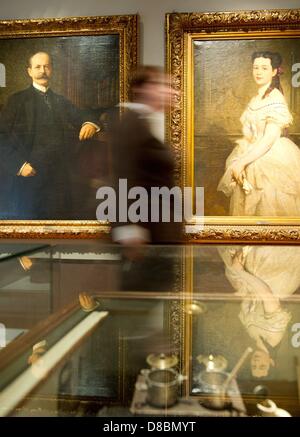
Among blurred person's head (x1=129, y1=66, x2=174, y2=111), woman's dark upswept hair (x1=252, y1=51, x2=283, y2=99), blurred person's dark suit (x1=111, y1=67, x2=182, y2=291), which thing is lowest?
blurred person's dark suit (x1=111, y1=67, x2=182, y2=291)

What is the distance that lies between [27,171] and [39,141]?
0.26 meters

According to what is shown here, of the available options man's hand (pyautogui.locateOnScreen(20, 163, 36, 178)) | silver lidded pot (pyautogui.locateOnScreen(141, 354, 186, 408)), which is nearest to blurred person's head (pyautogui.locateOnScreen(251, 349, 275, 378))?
silver lidded pot (pyautogui.locateOnScreen(141, 354, 186, 408))

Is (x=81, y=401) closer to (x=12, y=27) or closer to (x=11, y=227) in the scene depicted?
(x=11, y=227)

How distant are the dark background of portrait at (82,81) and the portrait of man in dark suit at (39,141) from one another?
0.05 meters

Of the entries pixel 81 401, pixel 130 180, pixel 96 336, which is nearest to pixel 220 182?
Result: pixel 130 180

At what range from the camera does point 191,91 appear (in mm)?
3164

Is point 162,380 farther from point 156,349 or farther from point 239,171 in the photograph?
point 239,171

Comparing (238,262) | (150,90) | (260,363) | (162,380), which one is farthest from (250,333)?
(150,90)

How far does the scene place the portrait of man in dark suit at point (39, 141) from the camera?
3.30 meters

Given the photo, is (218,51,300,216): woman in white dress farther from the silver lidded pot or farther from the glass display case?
the silver lidded pot

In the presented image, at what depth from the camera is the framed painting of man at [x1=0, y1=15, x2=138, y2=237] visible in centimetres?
324

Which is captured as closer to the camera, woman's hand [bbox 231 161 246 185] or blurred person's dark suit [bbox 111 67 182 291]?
blurred person's dark suit [bbox 111 67 182 291]

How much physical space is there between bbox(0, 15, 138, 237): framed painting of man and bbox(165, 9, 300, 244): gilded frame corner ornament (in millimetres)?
390

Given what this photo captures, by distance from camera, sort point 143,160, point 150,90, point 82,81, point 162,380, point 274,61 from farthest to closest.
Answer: point 82,81 → point 274,61 → point 150,90 → point 143,160 → point 162,380
